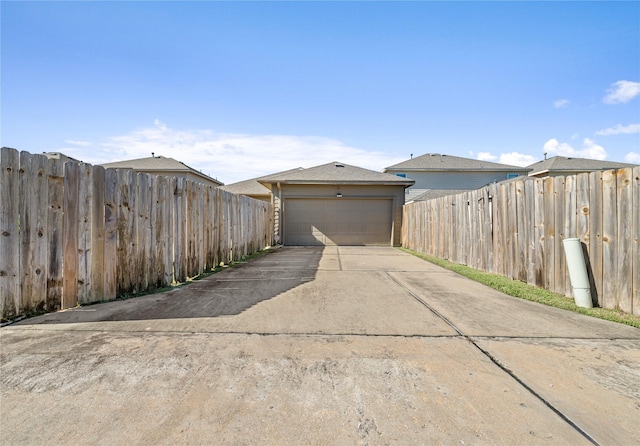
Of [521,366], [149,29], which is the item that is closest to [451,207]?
[521,366]

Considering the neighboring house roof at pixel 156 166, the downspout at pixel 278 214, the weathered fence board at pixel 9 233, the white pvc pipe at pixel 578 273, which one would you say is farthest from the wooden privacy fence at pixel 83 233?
the neighboring house roof at pixel 156 166

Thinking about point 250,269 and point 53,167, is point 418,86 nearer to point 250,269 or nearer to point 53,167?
point 250,269

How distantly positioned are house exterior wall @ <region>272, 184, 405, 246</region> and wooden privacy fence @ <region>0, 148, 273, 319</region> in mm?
8236

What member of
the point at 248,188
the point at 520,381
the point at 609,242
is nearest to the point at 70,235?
the point at 520,381

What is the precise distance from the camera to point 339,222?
1435 cm

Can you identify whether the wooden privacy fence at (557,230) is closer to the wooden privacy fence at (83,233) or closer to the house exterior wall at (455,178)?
the wooden privacy fence at (83,233)

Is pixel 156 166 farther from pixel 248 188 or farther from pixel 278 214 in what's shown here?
pixel 278 214

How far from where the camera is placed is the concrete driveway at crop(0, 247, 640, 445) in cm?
164

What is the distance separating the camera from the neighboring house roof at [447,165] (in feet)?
77.9

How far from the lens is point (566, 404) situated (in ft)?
6.25

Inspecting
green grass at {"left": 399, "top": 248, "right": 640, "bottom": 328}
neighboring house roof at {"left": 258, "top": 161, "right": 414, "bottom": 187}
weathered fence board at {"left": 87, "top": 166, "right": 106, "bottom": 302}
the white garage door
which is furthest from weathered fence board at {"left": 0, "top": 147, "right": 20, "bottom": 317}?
the white garage door

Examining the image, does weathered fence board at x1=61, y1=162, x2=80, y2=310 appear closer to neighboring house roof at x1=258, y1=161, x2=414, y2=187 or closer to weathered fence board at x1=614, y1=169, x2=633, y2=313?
weathered fence board at x1=614, y1=169, x2=633, y2=313

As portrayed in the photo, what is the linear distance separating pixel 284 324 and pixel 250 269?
418cm

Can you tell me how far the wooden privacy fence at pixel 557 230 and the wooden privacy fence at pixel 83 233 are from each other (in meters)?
6.26
